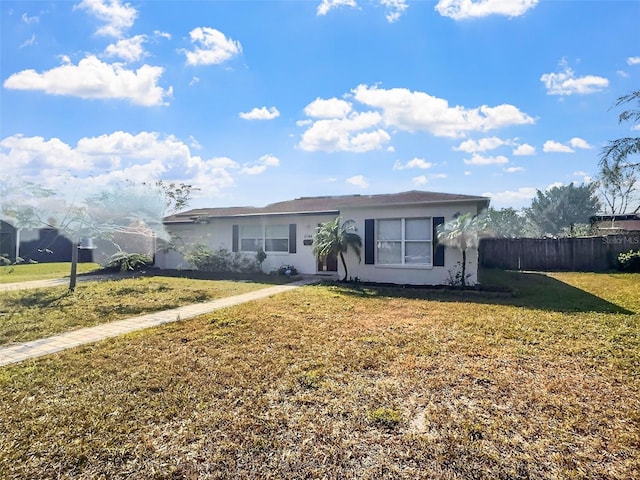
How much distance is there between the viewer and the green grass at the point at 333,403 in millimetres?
2652

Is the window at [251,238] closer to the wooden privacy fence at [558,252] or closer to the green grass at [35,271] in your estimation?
the green grass at [35,271]

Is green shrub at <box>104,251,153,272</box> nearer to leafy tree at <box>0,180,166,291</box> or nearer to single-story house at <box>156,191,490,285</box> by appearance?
leafy tree at <box>0,180,166,291</box>

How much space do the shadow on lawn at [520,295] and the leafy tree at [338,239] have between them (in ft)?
3.85

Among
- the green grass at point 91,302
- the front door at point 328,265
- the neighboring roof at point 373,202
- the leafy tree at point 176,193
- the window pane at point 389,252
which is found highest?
the leafy tree at point 176,193

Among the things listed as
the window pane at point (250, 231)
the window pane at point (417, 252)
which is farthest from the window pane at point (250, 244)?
the window pane at point (417, 252)

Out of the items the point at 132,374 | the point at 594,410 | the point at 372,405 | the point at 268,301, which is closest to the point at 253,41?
the point at 268,301

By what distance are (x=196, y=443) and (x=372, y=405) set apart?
5.39 feet

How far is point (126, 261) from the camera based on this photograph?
14.1 m

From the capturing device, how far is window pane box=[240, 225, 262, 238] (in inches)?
629

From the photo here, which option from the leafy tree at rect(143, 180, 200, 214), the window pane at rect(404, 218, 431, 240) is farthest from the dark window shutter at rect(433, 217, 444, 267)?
the leafy tree at rect(143, 180, 200, 214)

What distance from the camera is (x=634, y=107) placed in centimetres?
1509

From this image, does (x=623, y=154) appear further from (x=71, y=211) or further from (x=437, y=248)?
(x=71, y=211)

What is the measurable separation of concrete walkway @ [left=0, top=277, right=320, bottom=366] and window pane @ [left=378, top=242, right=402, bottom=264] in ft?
14.3

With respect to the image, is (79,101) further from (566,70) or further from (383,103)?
(566,70)
